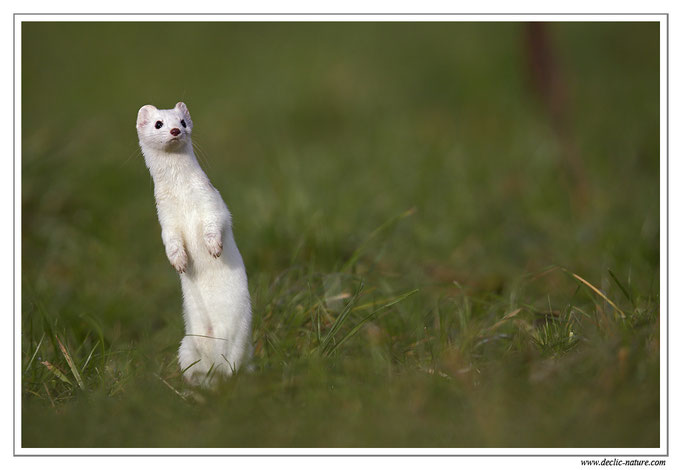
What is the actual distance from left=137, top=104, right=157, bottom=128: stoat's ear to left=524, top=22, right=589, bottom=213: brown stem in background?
13.9 feet

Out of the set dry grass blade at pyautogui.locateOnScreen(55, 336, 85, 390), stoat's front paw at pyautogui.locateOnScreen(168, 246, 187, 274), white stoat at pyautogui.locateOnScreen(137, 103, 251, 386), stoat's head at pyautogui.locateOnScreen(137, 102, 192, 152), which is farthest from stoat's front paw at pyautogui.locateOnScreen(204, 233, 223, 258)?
dry grass blade at pyautogui.locateOnScreen(55, 336, 85, 390)

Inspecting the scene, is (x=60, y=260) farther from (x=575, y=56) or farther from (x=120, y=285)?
(x=575, y=56)

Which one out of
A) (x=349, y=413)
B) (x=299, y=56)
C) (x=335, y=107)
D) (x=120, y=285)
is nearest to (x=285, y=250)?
(x=120, y=285)

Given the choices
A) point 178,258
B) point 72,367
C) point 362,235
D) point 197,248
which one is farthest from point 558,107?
point 72,367

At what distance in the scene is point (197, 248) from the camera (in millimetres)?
3111

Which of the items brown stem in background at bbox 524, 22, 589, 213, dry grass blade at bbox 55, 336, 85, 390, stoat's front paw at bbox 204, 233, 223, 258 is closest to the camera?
stoat's front paw at bbox 204, 233, 223, 258

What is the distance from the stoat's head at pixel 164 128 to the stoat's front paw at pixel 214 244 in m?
0.41

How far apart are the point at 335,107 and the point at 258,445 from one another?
7094 millimetres

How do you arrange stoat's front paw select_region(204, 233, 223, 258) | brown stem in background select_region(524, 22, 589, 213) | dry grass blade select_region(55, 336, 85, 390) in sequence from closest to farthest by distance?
stoat's front paw select_region(204, 233, 223, 258)
dry grass blade select_region(55, 336, 85, 390)
brown stem in background select_region(524, 22, 589, 213)

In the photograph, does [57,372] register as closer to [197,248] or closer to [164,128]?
[197,248]

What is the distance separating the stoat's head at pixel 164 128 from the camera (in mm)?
2979

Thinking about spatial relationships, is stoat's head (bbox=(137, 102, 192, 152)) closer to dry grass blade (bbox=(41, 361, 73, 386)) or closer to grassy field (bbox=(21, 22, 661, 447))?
grassy field (bbox=(21, 22, 661, 447))

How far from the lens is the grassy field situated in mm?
3059

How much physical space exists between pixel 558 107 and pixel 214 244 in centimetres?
443
